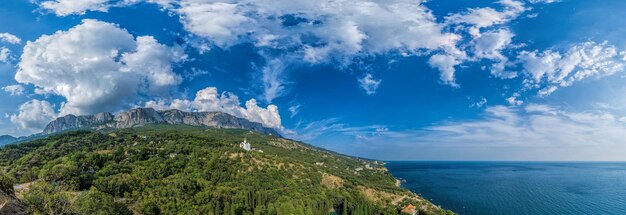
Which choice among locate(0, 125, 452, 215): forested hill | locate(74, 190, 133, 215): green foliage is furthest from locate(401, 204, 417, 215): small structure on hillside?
locate(74, 190, 133, 215): green foliage

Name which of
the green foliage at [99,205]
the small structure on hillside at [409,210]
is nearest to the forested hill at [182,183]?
the green foliage at [99,205]

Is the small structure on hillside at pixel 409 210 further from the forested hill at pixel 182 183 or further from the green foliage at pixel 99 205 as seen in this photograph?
the green foliage at pixel 99 205

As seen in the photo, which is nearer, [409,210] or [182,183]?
[182,183]

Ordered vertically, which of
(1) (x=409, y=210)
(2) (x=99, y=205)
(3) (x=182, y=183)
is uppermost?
(3) (x=182, y=183)

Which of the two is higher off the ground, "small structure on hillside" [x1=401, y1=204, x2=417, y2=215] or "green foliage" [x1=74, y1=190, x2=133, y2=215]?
"green foliage" [x1=74, y1=190, x2=133, y2=215]

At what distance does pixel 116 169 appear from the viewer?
58.3m

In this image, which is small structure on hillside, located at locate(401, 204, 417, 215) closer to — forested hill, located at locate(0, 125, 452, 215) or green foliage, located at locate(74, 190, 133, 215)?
forested hill, located at locate(0, 125, 452, 215)

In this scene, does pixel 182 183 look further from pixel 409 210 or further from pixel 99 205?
pixel 409 210

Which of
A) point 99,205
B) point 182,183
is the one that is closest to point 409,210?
point 182,183

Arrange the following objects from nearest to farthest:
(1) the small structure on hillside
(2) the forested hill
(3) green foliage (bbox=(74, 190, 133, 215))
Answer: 1. (3) green foliage (bbox=(74, 190, 133, 215))
2. (2) the forested hill
3. (1) the small structure on hillside

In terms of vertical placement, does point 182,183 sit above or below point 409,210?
above

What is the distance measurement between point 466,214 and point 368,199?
27674 mm

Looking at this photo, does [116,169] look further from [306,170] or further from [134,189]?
[306,170]

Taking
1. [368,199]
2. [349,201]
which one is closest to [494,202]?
[368,199]
